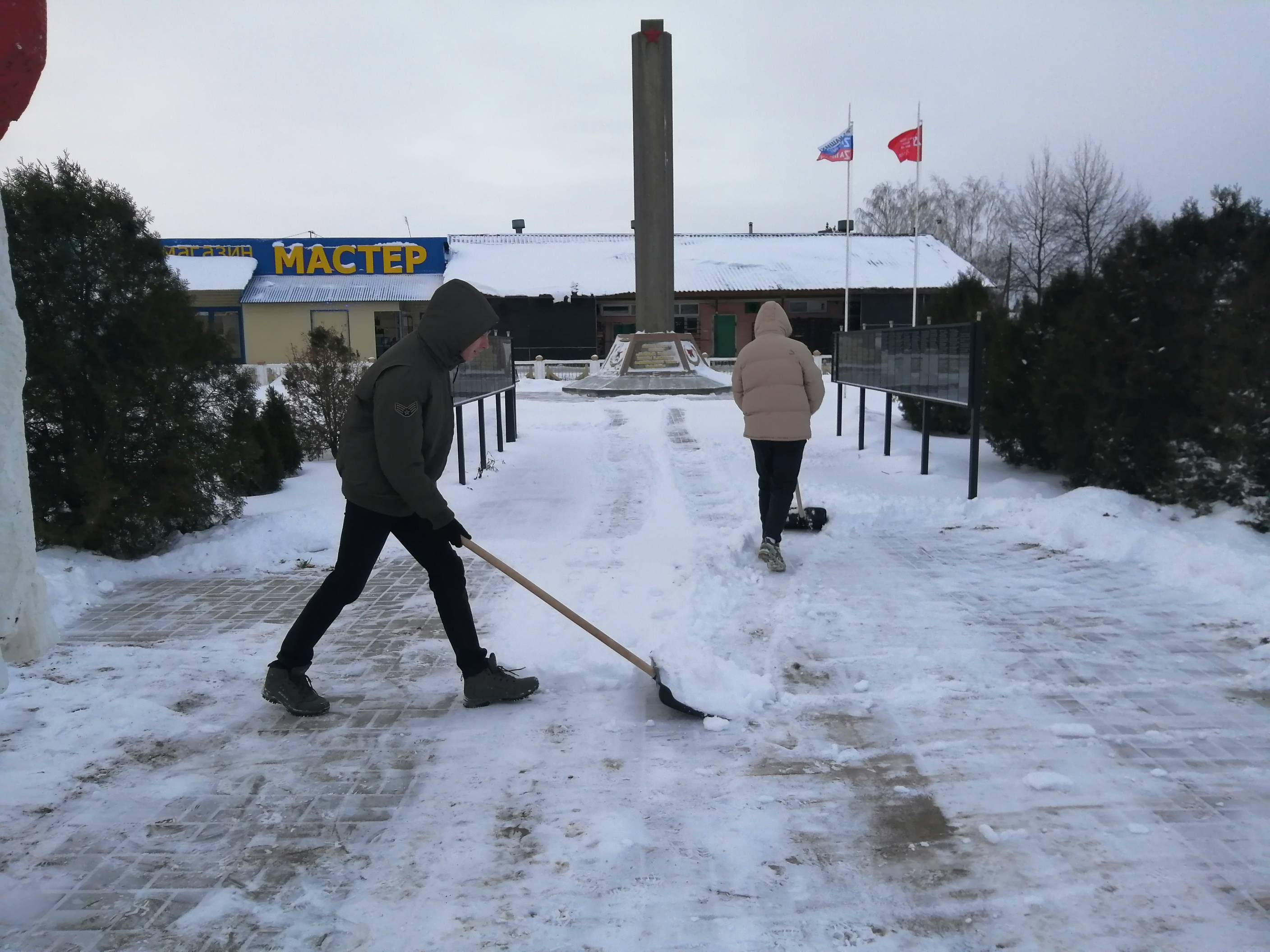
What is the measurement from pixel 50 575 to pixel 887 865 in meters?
5.23

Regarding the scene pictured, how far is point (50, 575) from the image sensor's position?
5.75 meters

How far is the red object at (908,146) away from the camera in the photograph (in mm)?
25281

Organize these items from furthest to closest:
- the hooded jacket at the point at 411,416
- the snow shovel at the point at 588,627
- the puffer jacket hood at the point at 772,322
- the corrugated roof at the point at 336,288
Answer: the corrugated roof at the point at 336,288 → the puffer jacket hood at the point at 772,322 → the snow shovel at the point at 588,627 → the hooded jacket at the point at 411,416

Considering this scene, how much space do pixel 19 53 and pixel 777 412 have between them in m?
4.63

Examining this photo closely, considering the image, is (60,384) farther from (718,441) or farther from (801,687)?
(718,441)

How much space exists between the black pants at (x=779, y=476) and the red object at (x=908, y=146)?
844 inches

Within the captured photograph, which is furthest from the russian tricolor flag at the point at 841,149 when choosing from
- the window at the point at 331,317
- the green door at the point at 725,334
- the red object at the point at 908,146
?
the window at the point at 331,317

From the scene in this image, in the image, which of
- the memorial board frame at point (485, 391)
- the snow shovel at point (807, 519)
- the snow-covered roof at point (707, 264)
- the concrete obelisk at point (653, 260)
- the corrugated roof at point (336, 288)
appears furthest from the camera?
the snow-covered roof at point (707, 264)

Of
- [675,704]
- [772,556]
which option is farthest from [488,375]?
[675,704]

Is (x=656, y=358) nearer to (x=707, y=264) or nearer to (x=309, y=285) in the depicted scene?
(x=707, y=264)

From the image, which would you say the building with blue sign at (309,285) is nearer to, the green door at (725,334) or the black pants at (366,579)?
the green door at (725,334)

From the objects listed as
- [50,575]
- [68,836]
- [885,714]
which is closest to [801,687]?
[885,714]

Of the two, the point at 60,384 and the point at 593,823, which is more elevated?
the point at 60,384

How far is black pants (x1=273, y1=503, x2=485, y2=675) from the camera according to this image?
3953 millimetres
